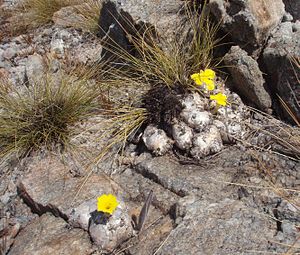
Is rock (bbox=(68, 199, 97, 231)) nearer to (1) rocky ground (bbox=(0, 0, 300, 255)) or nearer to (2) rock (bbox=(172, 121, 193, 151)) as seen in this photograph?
(1) rocky ground (bbox=(0, 0, 300, 255))

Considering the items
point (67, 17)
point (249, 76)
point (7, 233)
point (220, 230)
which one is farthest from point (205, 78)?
point (67, 17)


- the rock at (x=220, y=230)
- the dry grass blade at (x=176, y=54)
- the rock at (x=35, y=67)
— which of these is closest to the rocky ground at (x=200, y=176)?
the rock at (x=220, y=230)

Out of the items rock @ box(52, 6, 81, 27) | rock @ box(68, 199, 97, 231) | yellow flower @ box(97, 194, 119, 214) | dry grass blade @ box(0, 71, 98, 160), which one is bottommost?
rock @ box(68, 199, 97, 231)

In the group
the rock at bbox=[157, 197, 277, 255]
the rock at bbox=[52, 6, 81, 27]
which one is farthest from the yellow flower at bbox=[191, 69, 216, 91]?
the rock at bbox=[52, 6, 81, 27]

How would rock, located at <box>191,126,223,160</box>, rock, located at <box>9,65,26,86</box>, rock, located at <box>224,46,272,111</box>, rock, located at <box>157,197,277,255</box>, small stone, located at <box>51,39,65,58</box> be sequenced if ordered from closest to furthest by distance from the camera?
rock, located at <box>157,197,277,255</box> → rock, located at <box>191,126,223,160</box> → rock, located at <box>224,46,272,111</box> → rock, located at <box>9,65,26,86</box> → small stone, located at <box>51,39,65,58</box>

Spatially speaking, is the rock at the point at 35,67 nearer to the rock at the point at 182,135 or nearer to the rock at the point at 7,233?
the rock at the point at 7,233

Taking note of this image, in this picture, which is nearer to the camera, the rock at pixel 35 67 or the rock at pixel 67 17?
the rock at pixel 35 67

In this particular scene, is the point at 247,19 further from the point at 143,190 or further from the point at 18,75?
the point at 18,75
